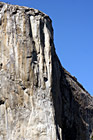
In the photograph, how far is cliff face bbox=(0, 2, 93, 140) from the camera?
23062 mm

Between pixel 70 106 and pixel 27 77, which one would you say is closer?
pixel 27 77

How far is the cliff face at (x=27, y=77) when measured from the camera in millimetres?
23062

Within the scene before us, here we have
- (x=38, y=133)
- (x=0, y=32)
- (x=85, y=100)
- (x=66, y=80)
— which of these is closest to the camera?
(x=38, y=133)

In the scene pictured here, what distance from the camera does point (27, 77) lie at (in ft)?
77.9

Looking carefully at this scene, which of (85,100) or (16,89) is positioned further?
(85,100)

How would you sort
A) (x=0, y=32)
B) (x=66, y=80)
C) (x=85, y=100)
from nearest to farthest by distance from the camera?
1. (x=0, y=32)
2. (x=66, y=80)
3. (x=85, y=100)

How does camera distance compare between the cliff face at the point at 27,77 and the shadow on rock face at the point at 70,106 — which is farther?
the shadow on rock face at the point at 70,106

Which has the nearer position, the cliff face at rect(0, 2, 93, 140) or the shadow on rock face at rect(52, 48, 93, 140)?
the cliff face at rect(0, 2, 93, 140)

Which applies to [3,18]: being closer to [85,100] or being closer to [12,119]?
[12,119]

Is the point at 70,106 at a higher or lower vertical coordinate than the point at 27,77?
higher

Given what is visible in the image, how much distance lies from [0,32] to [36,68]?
10.2 ft

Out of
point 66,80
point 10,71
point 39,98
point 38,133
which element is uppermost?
point 66,80

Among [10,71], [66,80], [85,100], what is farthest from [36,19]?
[85,100]

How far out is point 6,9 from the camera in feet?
82.3
